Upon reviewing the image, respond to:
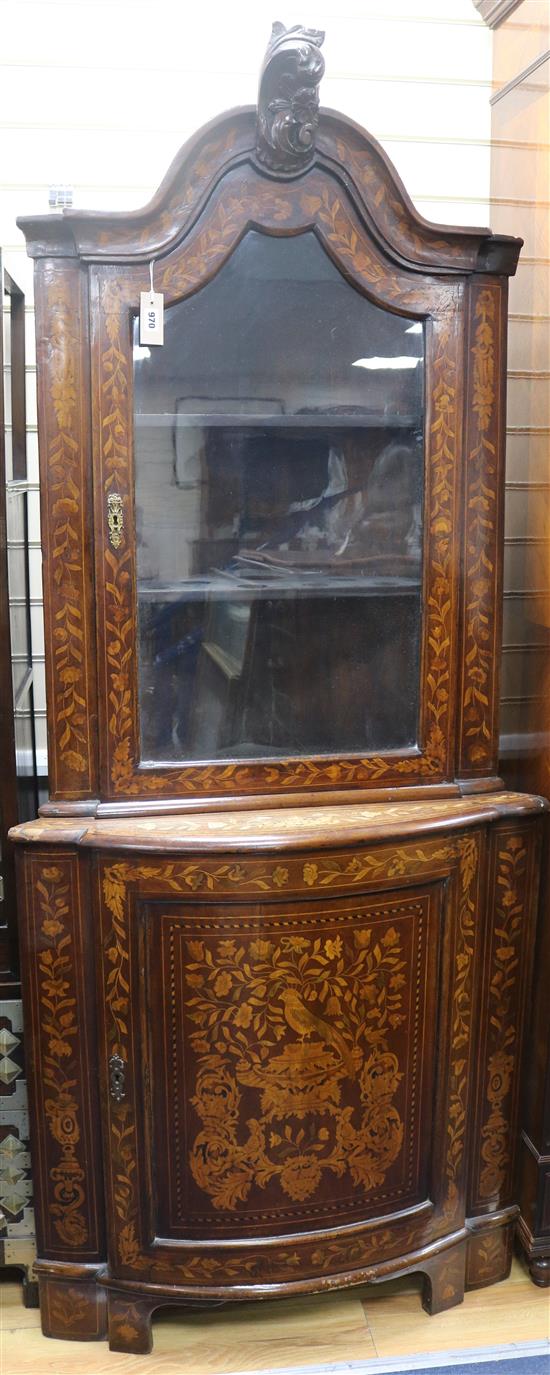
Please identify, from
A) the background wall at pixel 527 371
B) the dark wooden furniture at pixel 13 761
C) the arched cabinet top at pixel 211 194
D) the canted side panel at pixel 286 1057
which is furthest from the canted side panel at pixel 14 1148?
the arched cabinet top at pixel 211 194

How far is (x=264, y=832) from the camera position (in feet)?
4.74

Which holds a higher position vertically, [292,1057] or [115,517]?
[115,517]

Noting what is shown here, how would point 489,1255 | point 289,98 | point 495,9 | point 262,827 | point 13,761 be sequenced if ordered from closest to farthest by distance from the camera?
point 289,98
point 262,827
point 13,761
point 489,1255
point 495,9

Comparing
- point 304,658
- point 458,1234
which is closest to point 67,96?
point 304,658

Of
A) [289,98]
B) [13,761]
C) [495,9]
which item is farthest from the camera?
[495,9]

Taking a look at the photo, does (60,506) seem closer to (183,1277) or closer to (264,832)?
(264,832)

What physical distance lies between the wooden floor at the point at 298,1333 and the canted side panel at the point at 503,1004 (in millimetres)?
160

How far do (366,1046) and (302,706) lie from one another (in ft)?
1.62

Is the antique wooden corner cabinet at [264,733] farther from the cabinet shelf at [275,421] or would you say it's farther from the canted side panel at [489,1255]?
the canted side panel at [489,1255]

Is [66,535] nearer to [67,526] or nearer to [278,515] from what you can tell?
[67,526]

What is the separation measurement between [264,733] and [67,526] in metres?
0.39

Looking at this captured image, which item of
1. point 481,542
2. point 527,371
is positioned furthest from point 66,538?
point 527,371

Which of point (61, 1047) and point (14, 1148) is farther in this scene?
point (14, 1148)

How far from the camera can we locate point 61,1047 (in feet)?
4.97
